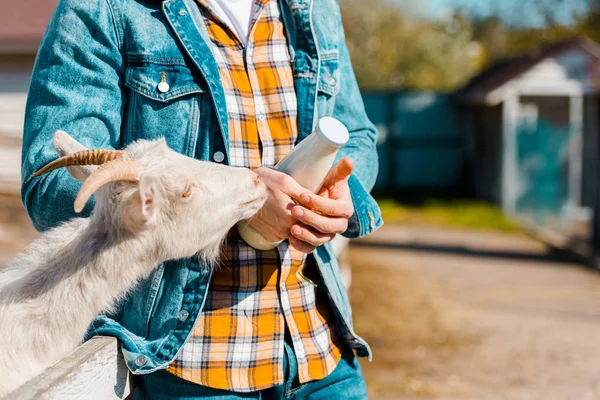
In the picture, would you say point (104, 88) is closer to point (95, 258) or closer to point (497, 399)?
point (95, 258)

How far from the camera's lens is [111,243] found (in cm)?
187

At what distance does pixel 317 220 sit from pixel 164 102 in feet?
1.69

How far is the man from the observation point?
1.90 metres

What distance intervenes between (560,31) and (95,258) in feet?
96.9

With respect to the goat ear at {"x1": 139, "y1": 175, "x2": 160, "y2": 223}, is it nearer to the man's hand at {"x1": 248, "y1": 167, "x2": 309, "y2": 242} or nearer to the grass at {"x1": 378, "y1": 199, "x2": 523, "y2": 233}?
the man's hand at {"x1": 248, "y1": 167, "x2": 309, "y2": 242}

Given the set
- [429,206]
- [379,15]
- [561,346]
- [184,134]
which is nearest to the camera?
[184,134]

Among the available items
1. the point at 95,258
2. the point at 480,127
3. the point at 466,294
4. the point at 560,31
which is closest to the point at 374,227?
the point at 95,258

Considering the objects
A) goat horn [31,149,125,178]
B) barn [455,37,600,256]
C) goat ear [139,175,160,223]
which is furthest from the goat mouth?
barn [455,37,600,256]

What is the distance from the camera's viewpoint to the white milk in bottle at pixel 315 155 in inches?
73.5

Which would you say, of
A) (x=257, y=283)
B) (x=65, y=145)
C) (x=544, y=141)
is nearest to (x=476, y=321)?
(x=257, y=283)

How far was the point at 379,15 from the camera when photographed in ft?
104

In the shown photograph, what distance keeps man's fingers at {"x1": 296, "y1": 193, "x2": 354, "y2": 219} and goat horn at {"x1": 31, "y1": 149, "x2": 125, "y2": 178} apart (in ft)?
1.55

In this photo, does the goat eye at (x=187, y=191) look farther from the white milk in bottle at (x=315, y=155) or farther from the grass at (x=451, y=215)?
the grass at (x=451, y=215)

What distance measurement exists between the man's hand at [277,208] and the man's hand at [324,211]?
0.02 metres
